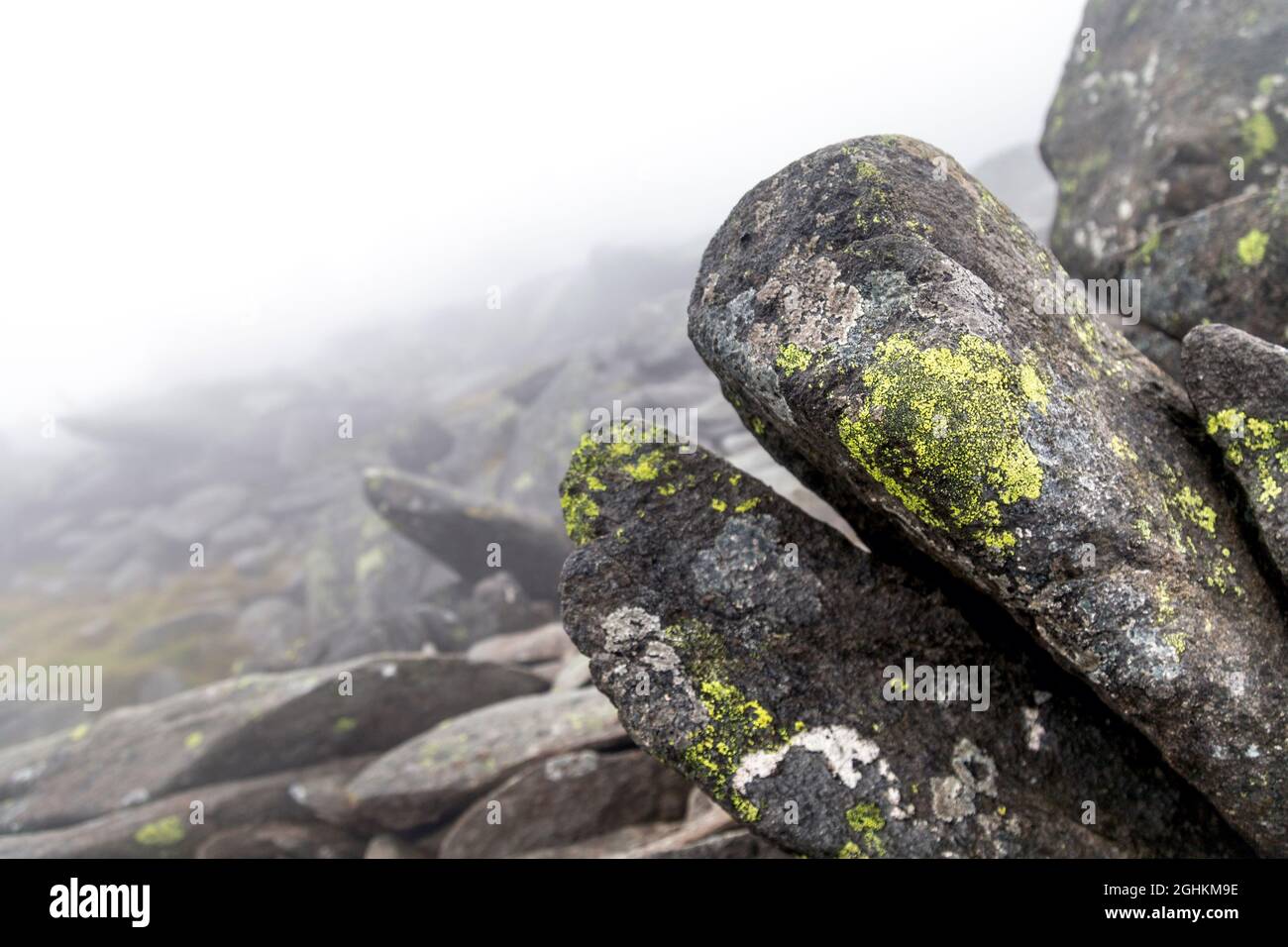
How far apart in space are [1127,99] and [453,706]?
2090 cm

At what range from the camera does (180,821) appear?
53.2ft

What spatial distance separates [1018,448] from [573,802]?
9724 mm

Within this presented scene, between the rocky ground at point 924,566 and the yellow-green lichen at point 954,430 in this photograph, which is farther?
the rocky ground at point 924,566

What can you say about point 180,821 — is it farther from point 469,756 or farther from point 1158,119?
Answer: point 1158,119

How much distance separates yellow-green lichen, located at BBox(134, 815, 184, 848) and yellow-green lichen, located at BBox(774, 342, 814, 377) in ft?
54.2

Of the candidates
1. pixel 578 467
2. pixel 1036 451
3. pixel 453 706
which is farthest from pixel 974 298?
pixel 453 706

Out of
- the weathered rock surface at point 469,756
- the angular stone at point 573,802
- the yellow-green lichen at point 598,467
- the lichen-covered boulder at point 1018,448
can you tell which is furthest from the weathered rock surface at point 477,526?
the lichen-covered boulder at point 1018,448

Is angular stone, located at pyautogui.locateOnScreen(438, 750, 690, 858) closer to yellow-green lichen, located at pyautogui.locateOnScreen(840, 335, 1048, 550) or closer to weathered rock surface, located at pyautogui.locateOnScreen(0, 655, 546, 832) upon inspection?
weathered rock surface, located at pyautogui.locateOnScreen(0, 655, 546, 832)

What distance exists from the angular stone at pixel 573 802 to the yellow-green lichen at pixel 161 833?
7.15m

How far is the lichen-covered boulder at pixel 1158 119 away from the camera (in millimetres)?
14828

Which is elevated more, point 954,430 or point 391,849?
point 954,430

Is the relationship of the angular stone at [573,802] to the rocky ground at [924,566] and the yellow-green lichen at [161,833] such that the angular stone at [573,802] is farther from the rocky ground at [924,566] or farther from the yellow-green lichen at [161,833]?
the yellow-green lichen at [161,833]

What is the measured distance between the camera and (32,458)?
384 ft

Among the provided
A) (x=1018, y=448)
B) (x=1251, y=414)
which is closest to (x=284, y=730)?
(x=1018, y=448)
